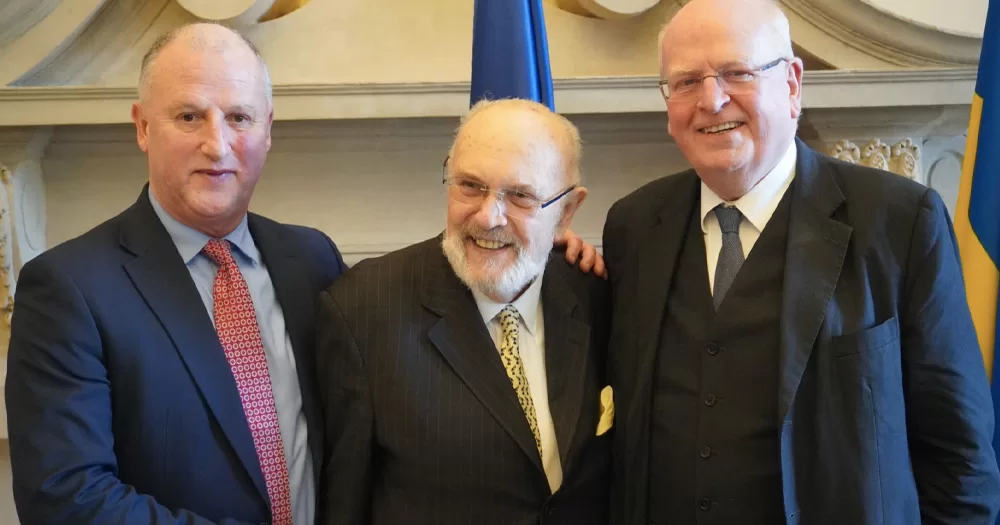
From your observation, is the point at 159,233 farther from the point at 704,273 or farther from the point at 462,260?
the point at 704,273

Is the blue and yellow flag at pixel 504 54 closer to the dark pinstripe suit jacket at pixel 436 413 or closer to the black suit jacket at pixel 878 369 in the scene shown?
the dark pinstripe suit jacket at pixel 436 413

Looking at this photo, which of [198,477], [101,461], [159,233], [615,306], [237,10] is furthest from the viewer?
[237,10]

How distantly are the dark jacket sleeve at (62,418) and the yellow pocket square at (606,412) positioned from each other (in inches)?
31.7

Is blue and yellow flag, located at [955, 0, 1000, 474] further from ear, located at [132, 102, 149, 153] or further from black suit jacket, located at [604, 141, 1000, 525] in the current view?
ear, located at [132, 102, 149, 153]

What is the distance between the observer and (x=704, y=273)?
1530mm

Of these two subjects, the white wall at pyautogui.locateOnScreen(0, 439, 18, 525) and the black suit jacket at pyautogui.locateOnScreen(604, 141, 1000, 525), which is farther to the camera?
the white wall at pyautogui.locateOnScreen(0, 439, 18, 525)

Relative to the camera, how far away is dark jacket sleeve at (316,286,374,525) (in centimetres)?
149

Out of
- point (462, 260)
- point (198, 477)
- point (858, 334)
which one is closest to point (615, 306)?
point (462, 260)

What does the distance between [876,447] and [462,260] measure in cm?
86

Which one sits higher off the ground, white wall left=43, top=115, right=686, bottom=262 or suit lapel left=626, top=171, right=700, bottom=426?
white wall left=43, top=115, right=686, bottom=262

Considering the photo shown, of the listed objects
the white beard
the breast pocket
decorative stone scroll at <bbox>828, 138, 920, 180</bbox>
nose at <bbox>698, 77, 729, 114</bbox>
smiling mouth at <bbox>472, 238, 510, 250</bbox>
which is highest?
decorative stone scroll at <bbox>828, 138, 920, 180</bbox>

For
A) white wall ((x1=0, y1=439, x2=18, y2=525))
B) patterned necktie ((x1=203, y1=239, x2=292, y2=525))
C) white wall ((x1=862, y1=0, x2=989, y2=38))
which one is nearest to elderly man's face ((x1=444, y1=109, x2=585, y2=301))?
patterned necktie ((x1=203, y1=239, x2=292, y2=525))

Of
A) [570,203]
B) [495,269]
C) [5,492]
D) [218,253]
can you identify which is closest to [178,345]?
[218,253]

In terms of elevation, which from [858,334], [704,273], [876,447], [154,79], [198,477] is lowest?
[198,477]
